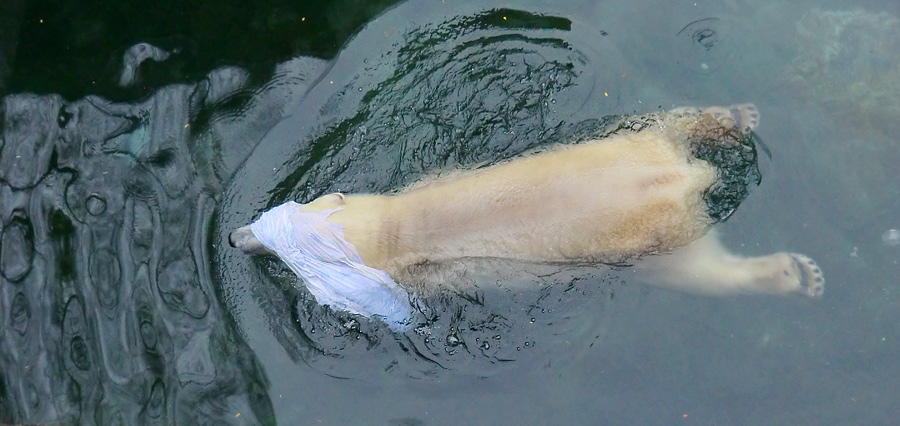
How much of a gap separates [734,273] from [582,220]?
5.99ft

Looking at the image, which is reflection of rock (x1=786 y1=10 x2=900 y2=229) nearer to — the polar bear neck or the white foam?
the polar bear neck

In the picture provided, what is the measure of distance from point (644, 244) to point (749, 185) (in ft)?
5.02

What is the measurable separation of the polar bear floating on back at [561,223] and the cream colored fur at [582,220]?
1cm

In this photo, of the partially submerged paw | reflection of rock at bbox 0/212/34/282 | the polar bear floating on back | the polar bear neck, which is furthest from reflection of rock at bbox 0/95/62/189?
the partially submerged paw

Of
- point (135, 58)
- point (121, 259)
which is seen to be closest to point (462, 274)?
point (121, 259)

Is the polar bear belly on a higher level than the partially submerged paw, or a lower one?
higher

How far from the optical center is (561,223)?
5766 millimetres

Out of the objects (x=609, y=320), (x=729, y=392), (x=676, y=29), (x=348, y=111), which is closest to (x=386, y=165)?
(x=348, y=111)

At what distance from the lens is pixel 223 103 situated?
25.9 ft

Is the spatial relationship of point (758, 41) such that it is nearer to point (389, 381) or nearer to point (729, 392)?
point (729, 392)

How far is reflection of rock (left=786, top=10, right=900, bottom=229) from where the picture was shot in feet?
22.3

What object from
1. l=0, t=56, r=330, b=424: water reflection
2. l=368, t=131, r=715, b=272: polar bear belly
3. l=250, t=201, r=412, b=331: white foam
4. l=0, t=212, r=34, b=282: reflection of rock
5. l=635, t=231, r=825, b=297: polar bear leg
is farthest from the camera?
l=0, t=212, r=34, b=282: reflection of rock

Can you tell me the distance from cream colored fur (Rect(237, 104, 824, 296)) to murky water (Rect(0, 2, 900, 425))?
257mm

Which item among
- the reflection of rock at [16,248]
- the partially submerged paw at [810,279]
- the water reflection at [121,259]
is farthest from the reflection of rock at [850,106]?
the reflection of rock at [16,248]
